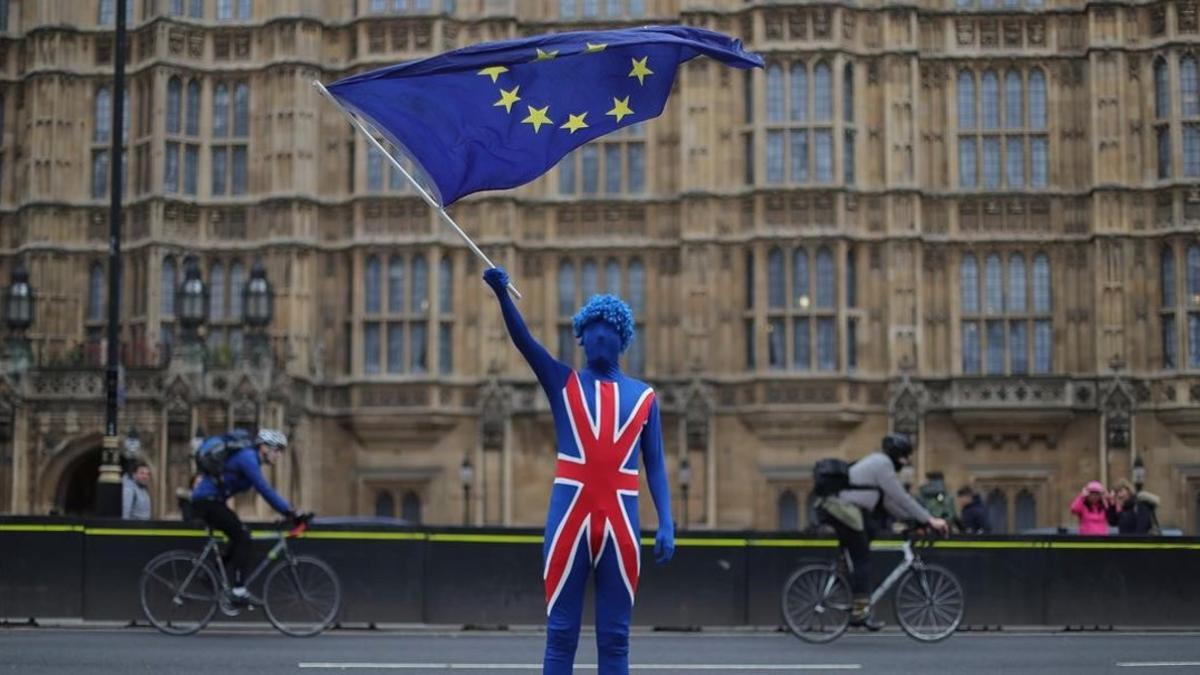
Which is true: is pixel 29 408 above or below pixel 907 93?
below

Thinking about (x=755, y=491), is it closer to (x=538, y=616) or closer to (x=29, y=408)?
(x=29, y=408)

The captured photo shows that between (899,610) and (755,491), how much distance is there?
18.4 m

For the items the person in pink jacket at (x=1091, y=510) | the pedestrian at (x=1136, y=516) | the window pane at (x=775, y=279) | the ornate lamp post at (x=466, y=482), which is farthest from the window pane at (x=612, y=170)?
the person in pink jacket at (x=1091, y=510)

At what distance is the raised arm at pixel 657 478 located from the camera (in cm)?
891

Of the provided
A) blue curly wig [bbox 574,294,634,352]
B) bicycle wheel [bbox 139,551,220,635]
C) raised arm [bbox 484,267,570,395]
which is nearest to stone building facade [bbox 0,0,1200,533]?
bicycle wheel [bbox 139,551,220,635]

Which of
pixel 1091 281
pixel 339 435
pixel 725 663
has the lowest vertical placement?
pixel 725 663

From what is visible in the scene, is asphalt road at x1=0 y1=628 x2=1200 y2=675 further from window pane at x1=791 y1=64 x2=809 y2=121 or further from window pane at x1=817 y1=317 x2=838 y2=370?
window pane at x1=791 y1=64 x2=809 y2=121

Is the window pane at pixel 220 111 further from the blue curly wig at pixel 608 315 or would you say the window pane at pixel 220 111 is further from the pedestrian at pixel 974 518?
the blue curly wig at pixel 608 315

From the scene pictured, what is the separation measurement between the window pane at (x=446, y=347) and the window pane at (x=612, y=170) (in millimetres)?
3894

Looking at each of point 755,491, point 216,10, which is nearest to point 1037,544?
point 755,491

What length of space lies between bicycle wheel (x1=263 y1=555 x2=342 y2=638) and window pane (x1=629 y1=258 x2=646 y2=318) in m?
19.2

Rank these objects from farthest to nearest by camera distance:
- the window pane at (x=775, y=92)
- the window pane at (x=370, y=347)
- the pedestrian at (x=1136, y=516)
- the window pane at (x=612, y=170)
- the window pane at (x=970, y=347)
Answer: the window pane at (x=612, y=170)
the window pane at (x=370, y=347)
the window pane at (x=970, y=347)
the window pane at (x=775, y=92)
the pedestrian at (x=1136, y=516)

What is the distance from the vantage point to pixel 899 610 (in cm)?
1703

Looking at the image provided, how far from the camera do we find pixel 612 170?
120 feet
